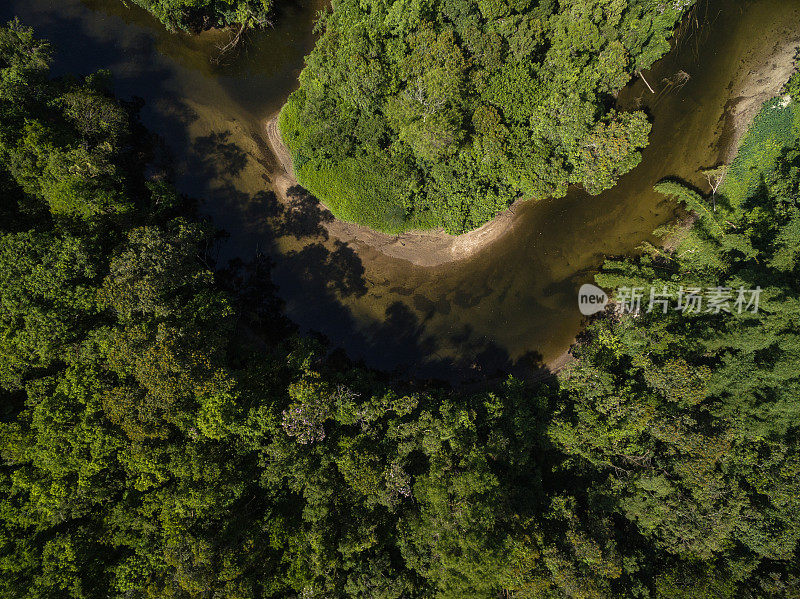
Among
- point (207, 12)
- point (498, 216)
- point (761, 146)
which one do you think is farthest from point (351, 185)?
point (761, 146)

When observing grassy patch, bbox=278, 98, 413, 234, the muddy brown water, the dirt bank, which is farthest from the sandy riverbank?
grassy patch, bbox=278, 98, 413, 234

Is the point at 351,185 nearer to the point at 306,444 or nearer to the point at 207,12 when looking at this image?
the point at 207,12

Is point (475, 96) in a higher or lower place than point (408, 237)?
higher

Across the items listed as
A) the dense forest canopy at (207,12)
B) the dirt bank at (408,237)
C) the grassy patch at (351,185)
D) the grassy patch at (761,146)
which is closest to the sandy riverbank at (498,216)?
the dirt bank at (408,237)

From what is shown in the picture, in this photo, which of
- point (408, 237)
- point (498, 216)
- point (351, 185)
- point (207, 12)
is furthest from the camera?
point (498, 216)

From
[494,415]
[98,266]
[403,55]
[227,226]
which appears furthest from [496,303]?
[98,266]

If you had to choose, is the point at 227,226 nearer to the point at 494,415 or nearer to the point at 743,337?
the point at 494,415

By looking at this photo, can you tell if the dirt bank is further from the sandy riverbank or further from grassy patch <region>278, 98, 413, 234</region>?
grassy patch <region>278, 98, 413, 234</region>

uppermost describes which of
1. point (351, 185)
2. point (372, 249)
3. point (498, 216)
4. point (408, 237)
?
point (498, 216)
